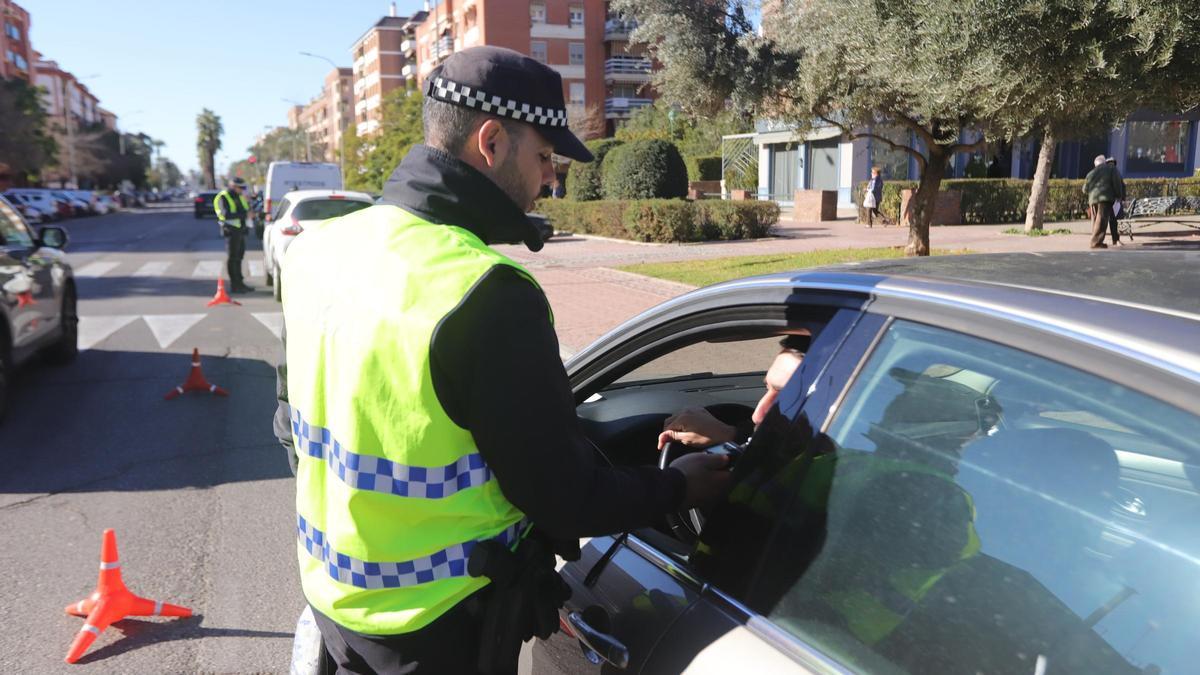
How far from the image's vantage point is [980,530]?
132 centimetres

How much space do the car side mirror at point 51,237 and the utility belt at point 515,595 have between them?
8104 mm

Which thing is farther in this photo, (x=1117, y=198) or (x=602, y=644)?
(x=1117, y=198)

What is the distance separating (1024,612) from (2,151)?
58.5 meters

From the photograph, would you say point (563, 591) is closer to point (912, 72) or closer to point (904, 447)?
point (904, 447)

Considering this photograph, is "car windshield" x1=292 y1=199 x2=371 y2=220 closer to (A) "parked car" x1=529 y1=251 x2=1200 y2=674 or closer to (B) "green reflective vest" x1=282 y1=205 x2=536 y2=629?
(B) "green reflective vest" x1=282 y1=205 x2=536 y2=629

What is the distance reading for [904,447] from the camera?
1461mm

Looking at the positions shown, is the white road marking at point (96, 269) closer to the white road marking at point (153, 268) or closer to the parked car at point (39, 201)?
the white road marking at point (153, 268)

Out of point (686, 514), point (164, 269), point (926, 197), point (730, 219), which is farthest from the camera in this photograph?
point (730, 219)

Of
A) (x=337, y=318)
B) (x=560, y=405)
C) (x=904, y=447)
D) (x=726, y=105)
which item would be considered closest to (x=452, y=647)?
(x=560, y=405)

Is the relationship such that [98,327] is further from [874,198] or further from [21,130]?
[21,130]

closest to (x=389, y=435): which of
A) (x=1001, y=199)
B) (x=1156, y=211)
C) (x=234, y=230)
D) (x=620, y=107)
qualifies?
(x=234, y=230)

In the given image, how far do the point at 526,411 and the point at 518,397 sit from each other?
0.09ft

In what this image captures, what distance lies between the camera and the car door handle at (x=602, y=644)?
1.64 m

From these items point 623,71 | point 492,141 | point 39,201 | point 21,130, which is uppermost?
point 623,71
